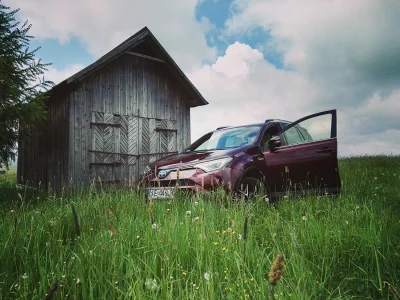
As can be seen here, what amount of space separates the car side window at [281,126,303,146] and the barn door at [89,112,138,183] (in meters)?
6.69

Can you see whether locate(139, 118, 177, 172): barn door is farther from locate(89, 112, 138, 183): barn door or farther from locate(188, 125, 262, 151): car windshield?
locate(188, 125, 262, 151): car windshield

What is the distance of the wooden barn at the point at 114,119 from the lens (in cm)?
1146

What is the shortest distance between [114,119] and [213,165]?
26.3ft

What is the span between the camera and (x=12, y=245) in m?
2.92

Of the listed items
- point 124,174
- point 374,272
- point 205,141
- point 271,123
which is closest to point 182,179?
point 205,141

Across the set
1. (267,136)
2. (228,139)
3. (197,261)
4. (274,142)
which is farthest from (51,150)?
(197,261)

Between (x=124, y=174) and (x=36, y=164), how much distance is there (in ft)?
13.1

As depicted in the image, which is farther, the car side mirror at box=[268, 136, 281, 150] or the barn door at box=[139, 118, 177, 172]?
the barn door at box=[139, 118, 177, 172]

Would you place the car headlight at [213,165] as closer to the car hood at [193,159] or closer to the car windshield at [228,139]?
the car hood at [193,159]

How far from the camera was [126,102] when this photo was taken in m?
12.8

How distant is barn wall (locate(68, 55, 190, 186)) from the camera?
11445mm

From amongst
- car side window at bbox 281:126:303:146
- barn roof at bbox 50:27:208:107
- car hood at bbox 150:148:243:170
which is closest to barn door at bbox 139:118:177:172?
barn roof at bbox 50:27:208:107

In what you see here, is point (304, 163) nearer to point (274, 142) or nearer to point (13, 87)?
point (274, 142)

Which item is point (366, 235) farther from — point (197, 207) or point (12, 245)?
point (12, 245)
